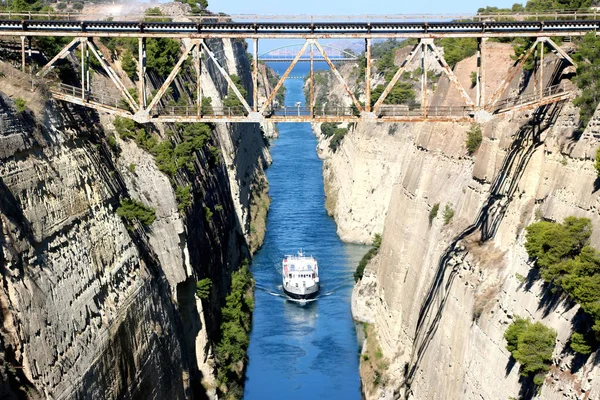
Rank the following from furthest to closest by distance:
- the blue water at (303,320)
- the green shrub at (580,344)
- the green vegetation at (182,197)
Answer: the blue water at (303,320) < the green vegetation at (182,197) < the green shrub at (580,344)

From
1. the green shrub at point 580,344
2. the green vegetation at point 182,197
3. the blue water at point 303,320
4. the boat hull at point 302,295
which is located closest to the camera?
the green shrub at point 580,344

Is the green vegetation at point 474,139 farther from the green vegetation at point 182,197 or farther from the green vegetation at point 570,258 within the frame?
the green vegetation at point 182,197

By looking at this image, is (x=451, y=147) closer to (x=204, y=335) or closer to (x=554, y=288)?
(x=204, y=335)

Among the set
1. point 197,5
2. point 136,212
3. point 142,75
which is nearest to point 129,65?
point 136,212

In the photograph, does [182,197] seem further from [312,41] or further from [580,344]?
[580,344]

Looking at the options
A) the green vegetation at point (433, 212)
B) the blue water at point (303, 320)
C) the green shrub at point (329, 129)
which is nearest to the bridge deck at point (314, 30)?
the green vegetation at point (433, 212)

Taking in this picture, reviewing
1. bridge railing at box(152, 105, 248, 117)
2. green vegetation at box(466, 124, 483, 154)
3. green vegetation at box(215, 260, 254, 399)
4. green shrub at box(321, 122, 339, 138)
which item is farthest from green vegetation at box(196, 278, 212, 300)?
green shrub at box(321, 122, 339, 138)

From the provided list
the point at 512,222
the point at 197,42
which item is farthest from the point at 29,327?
the point at 512,222
